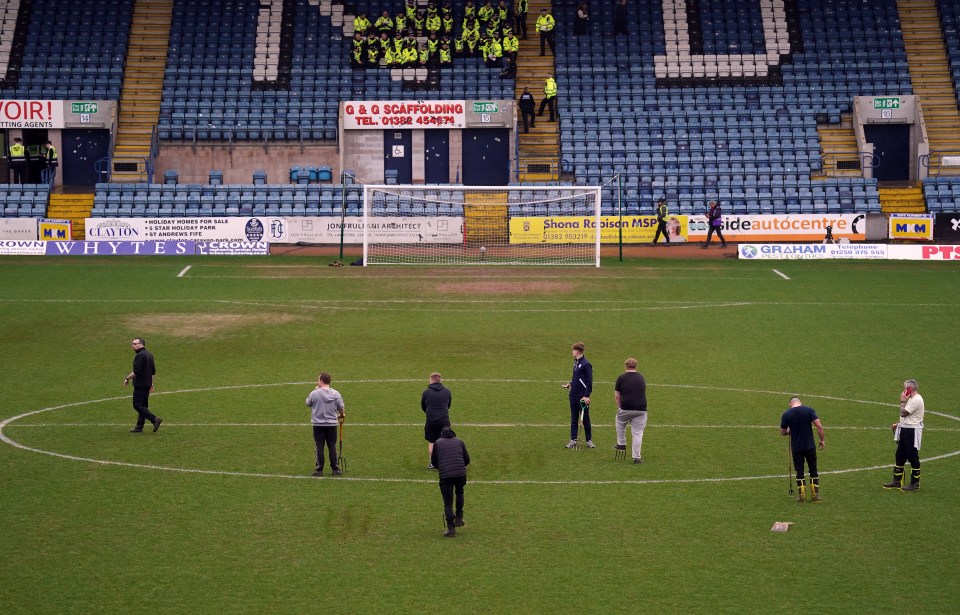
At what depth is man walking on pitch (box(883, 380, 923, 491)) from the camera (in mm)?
17547

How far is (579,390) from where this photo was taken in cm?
2012

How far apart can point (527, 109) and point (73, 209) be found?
831 inches

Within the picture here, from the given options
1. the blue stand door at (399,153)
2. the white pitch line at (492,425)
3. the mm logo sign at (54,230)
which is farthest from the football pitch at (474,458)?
the blue stand door at (399,153)

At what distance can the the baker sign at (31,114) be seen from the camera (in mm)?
55938

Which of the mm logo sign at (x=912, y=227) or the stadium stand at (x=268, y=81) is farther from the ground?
the stadium stand at (x=268, y=81)

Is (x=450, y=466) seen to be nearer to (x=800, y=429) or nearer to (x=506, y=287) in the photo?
(x=800, y=429)

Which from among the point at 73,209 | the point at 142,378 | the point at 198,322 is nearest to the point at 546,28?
the point at 73,209

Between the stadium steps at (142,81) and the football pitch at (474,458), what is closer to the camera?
the football pitch at (474,458)

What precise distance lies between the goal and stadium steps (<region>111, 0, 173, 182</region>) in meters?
14.0

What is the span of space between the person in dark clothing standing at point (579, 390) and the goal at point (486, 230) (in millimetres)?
27177

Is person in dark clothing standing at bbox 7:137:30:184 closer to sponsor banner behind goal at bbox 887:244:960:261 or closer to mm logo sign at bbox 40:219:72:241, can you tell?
mm logo sign at bbox 40:219:72:241

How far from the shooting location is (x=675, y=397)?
83.0 ft

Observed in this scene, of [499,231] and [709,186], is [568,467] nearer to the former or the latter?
[499,231]

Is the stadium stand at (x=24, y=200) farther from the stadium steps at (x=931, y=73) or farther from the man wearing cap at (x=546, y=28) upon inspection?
the stadium steps at (x=931, y=73)
